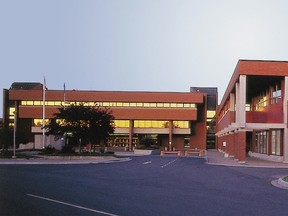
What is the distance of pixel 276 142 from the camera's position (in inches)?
1662

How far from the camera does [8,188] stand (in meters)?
16.6

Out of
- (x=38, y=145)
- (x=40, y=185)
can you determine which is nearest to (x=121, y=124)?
(x=38, y=145)

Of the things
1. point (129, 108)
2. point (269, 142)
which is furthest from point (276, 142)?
point (129, 108)

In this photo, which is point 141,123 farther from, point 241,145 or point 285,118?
point 285,118

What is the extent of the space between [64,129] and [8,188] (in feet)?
104

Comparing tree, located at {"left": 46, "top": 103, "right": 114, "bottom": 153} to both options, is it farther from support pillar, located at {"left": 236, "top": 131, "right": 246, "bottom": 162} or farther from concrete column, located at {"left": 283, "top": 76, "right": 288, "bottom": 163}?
concrete column, located at {"left": 283, "top": 76, "right": 288, "bottom": 163}

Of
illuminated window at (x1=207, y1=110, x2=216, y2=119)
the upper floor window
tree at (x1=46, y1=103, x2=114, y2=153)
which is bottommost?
tree at (x1=46, y1=103, x2=114, y2=153)

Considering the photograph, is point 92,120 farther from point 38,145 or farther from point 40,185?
point 40,185

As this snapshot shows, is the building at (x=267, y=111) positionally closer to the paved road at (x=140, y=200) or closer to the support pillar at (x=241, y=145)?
the support pillar at (x=241, y=145)

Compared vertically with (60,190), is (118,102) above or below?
above

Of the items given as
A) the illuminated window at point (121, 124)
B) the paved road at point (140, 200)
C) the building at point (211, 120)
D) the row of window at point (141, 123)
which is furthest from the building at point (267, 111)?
the building at point (211, 120)

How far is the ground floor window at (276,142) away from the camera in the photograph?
133 ft

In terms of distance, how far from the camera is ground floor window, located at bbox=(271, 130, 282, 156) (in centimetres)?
4069

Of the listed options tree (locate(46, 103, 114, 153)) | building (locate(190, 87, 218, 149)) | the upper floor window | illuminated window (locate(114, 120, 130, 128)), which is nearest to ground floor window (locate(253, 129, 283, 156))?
the upper floor window
